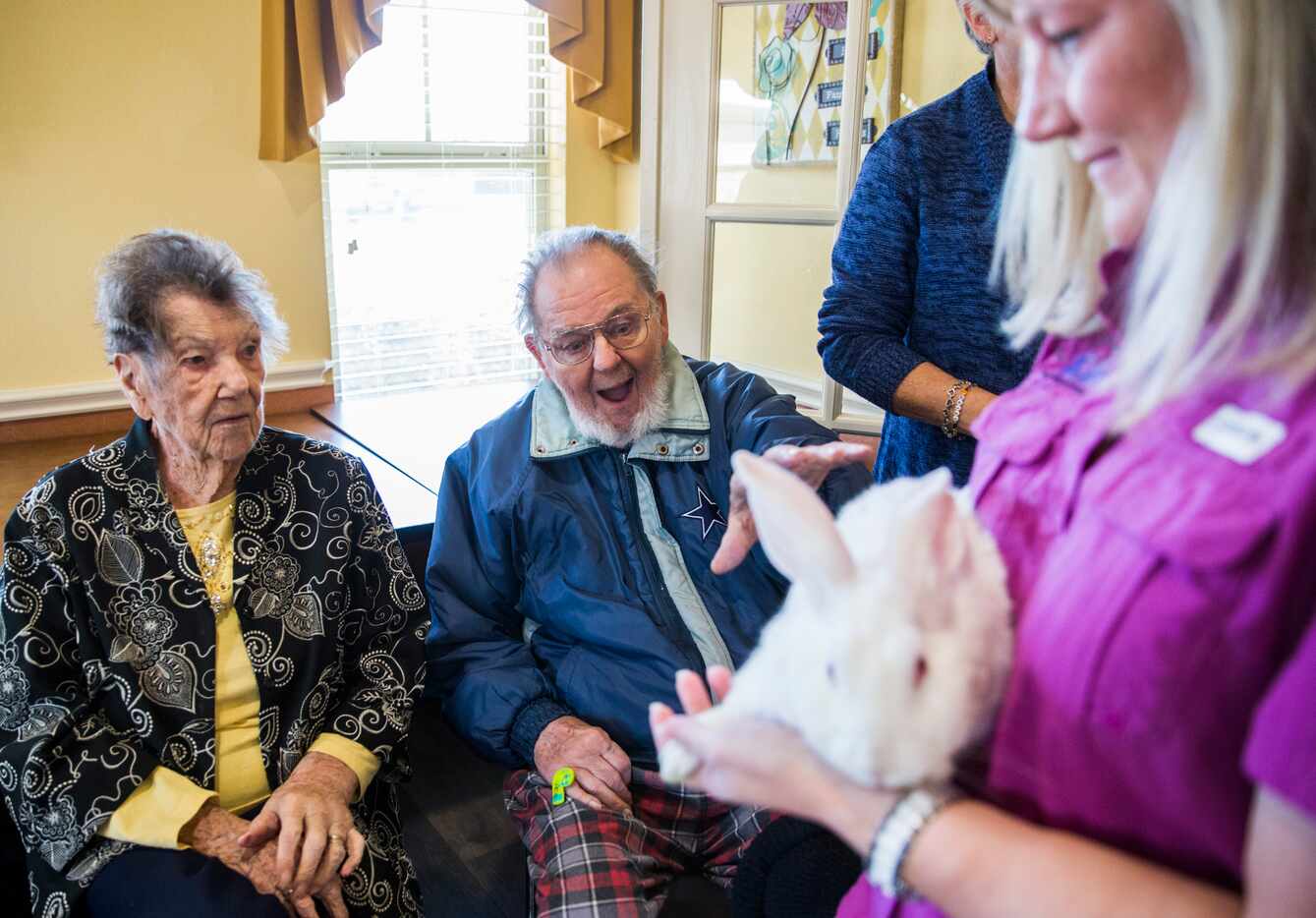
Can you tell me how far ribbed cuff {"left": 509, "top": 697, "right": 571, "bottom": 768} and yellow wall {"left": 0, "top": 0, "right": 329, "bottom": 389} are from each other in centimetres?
195

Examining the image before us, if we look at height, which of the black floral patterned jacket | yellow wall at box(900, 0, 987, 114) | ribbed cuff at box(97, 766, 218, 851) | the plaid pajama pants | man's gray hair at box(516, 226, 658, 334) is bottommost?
the plaid pajama pants

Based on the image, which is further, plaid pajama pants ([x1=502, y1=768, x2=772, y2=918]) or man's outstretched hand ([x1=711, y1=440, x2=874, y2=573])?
plaid pajama pants ([x1=502, y1=768, x2=772, y2=918])

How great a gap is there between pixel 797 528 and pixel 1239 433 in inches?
9.4

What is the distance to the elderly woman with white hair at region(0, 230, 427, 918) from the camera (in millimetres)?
1260

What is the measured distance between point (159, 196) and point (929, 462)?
7.59 ft

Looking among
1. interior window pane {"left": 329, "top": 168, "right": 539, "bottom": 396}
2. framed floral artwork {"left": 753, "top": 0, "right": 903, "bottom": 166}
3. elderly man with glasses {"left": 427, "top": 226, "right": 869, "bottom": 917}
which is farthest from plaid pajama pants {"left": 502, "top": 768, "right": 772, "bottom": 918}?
interior window pane {"left": 329, "top": 168, "right": 539, "bottom": 396}

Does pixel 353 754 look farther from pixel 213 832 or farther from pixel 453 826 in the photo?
pixel 453 826

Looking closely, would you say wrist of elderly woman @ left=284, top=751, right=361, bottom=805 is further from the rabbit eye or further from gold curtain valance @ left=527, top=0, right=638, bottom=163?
gold curtain valance @ left=527, top=0, right=638, bottom=163

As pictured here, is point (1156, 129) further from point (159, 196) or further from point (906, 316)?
point (159, 196)

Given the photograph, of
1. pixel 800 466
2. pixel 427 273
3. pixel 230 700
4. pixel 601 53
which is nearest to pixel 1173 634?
pixel 800 466

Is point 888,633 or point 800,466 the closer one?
point 888,633

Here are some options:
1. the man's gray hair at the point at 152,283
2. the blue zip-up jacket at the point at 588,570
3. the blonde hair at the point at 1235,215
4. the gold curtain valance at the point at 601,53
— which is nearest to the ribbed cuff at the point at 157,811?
the blue zip-up jacket at the point at 588,570

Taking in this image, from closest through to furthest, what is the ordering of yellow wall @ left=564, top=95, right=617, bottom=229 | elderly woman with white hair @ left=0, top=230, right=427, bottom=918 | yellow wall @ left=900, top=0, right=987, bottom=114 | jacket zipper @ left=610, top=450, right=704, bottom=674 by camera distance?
elderly woman with white hair @ left=0, top=230, right=427, bottom=918 < jacket zipper @ left=610, top=450, right=704, bottom=674 < yellow wall @ left=900, top=0, right=987, bottom=114 < yellow wall @ left=564, top=95, right=617, bottom=229

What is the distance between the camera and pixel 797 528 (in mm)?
602
